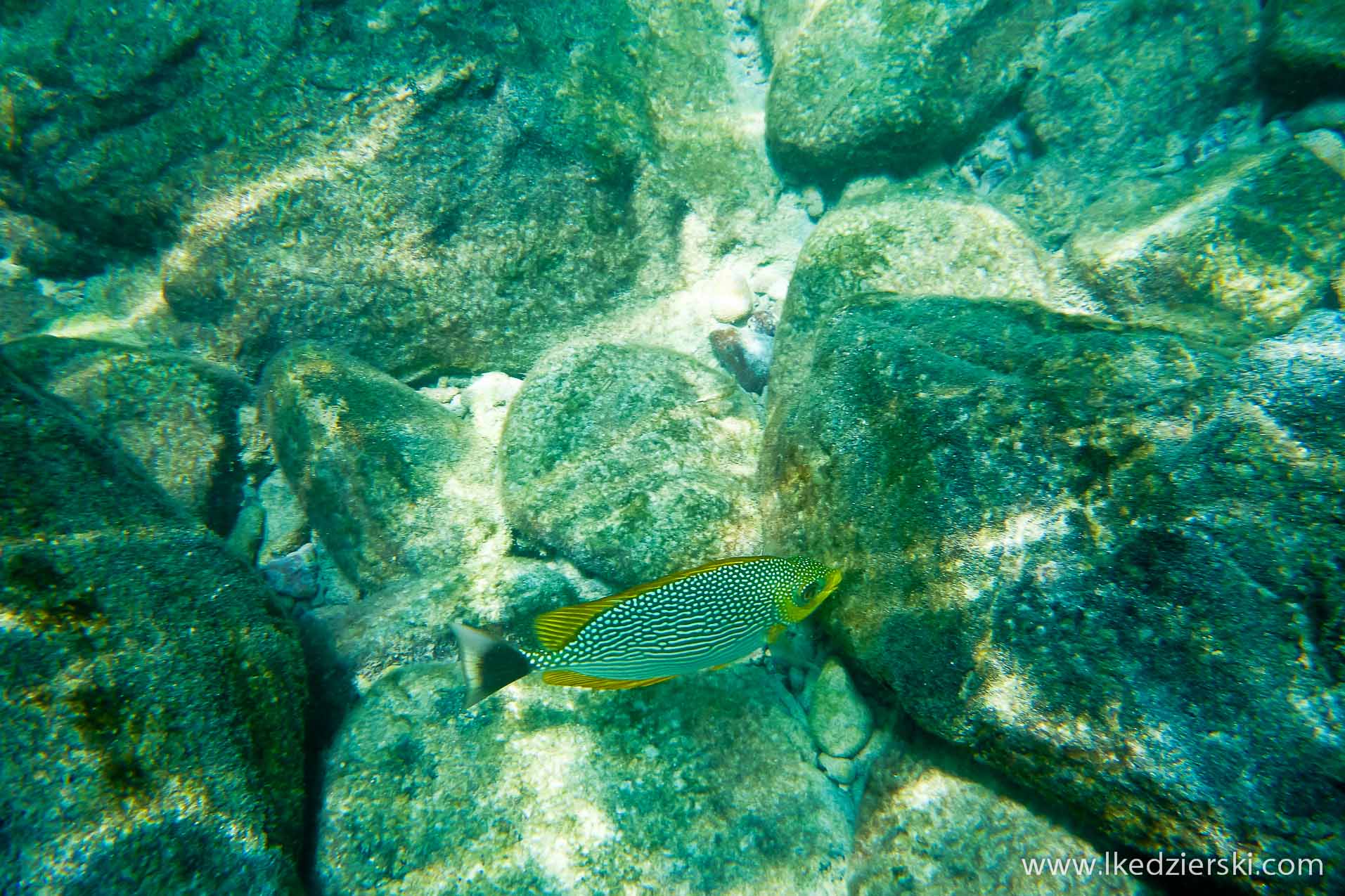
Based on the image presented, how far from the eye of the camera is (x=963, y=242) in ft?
12.3

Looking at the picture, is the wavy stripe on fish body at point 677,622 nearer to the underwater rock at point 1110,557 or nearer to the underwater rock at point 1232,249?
the underwater rock at point 1110,557

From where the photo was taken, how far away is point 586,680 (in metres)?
2.17

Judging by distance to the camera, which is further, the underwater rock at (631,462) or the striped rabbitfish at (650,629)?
the underwater rock at (631,462)

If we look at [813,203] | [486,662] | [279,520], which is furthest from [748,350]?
[279,520]

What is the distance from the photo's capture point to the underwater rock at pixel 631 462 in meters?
3.15

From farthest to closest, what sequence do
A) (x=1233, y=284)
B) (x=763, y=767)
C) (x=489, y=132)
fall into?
(x=489, y=132) < (x=1233, y=284) < (x=763, y=767)

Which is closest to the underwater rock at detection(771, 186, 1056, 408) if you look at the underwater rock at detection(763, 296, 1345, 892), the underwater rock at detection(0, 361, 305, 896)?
the underwater rock at detection(763, 296, 1345, 892)

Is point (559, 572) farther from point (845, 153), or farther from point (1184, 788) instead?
point (845, 153)

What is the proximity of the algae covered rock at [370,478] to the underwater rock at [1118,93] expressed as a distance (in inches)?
194

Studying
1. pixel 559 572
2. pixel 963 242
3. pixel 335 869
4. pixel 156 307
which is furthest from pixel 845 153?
pixel 156 307

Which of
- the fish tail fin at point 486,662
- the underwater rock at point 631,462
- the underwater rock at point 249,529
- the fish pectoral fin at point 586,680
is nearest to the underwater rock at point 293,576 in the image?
the underwater rock at point 249,529

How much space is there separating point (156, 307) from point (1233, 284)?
313 inches

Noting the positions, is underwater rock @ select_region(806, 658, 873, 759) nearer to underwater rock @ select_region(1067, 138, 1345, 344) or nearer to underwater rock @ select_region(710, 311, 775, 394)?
underwater rock @ select_region(710, 311, 775, 394)

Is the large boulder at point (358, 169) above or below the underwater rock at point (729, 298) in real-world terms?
above
